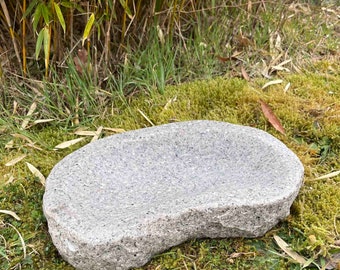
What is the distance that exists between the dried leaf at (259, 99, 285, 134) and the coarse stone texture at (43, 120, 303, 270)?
188 mm

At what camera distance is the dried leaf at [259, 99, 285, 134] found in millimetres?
1838

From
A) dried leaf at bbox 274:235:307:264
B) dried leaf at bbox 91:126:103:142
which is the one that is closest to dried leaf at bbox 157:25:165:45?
dried leaf at bbox 91:126:103:142

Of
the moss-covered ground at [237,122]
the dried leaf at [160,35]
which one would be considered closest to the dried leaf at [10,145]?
the moss-covered ground at [237,122]

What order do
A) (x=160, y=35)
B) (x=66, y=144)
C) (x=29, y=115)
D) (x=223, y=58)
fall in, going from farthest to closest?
(x=223, y=58) < (x=160, y=35) < (x=29, y=115) < (x=66, y=144)

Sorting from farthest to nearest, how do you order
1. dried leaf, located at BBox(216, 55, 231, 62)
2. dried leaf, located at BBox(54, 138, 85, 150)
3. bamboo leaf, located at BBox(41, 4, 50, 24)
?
dried leaf, located at BBox(216, 55, 231, 62) < dried leaf, located at BBox(54, 138, 85, 150) < bamboo leaf, located at BBox(41, 4, 50, 24)

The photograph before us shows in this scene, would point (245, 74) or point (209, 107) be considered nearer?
point (209, 107)

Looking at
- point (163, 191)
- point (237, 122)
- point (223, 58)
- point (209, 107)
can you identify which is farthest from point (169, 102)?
point (163, 191)

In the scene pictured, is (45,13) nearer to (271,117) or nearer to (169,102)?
(169,102)

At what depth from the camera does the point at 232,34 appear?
236cm

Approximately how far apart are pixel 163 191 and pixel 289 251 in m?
0.41

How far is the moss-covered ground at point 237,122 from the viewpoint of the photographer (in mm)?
1426

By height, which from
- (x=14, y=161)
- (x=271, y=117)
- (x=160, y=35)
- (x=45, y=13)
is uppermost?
(x=45, y=13)

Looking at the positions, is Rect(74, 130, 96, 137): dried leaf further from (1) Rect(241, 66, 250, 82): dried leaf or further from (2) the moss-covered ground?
(1) Rect(241, 66, 250, 82): dried leaf

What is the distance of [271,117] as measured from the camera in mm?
1874
